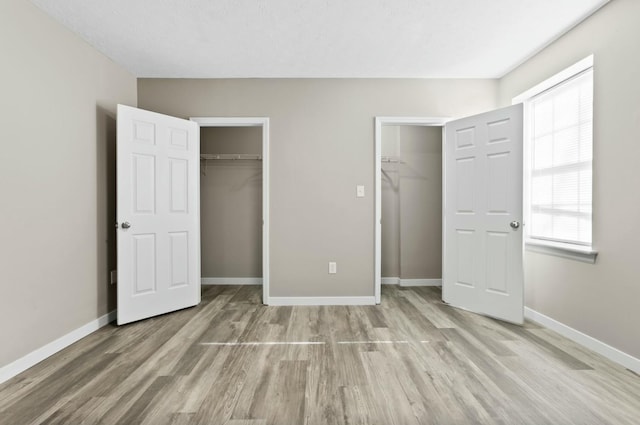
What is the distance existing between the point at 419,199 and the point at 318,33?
2609mm

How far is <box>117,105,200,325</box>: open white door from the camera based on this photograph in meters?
2.84

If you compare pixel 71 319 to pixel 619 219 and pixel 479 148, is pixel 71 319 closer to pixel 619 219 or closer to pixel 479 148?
pixel 479 148

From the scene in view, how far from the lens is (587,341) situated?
7.75 ft

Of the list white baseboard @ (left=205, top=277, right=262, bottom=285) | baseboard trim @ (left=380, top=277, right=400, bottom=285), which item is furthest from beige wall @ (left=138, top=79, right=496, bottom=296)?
white baseboard @ (left=205, top=277, right=262, bottom=285)

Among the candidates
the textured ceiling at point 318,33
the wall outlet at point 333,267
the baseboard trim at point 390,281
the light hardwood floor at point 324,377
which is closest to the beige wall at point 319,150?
the wall outlet at point 333,267

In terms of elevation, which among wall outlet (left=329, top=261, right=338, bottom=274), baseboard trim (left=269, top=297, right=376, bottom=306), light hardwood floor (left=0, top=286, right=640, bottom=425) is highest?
wall outlet (left=329, top=261, right=338, bottom=274)

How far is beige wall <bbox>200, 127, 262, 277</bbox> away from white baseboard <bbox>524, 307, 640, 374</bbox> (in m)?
3.35

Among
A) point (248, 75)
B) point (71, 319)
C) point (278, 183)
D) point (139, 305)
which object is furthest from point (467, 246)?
point (71, 319)

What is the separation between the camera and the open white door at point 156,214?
284cm

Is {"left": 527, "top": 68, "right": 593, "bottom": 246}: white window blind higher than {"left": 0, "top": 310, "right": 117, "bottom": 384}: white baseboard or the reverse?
higher

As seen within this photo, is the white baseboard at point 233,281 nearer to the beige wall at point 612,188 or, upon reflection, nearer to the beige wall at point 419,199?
the beige wall at point 419,199

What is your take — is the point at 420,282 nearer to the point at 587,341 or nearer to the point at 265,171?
the point at 587,341

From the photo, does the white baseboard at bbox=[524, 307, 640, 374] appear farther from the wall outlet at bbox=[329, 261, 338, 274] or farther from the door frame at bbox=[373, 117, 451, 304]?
Answer: the wall outlet at bbox=[329, 261, 338, 274]

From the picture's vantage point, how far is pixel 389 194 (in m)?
4.39
